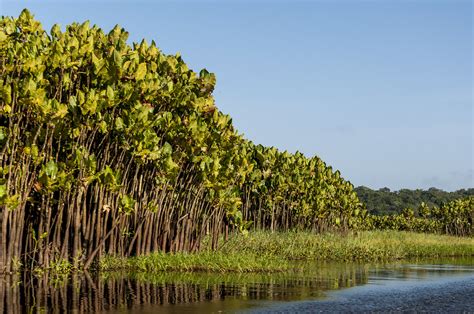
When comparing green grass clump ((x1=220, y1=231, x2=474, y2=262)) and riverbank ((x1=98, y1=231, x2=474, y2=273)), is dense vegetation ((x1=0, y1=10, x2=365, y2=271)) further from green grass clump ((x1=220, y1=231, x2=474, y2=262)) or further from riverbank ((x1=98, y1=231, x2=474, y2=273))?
green grass clump ((x1=220, y1=231, x2=474, y2=262))

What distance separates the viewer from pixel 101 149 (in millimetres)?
21812

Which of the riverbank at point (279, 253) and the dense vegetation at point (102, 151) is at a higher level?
the dense vegetation at point (102, 151)

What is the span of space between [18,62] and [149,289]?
285 inches

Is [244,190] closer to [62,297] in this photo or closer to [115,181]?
[115,181]

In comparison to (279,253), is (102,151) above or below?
above

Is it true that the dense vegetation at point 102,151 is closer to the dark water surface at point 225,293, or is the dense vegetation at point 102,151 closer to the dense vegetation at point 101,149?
the dense vegetation at point 101,149

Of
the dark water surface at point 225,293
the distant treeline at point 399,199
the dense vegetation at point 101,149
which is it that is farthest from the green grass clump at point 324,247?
the distant treeline at point 399,199

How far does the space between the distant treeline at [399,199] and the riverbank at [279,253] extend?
76041mm

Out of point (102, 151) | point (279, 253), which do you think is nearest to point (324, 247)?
point (279, 253)

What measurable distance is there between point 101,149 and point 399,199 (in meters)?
117

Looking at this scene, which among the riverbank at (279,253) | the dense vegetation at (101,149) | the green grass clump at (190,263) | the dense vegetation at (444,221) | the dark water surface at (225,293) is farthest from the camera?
the dense vegetation at (444,221)

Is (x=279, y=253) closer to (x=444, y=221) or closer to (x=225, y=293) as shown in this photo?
(x=225, y=293)

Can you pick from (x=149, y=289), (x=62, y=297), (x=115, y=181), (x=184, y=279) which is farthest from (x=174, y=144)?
(x=62, y=297)

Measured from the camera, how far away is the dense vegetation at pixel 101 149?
60.8 ft
